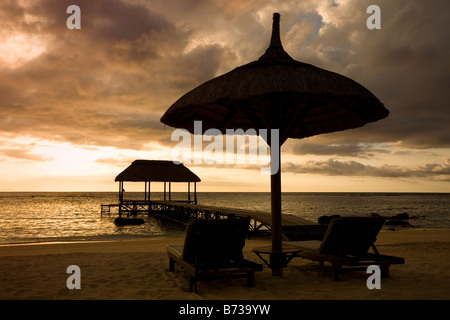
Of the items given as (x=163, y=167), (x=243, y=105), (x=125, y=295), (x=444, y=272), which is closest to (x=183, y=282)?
(x=125, y=295)

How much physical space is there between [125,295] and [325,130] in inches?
197

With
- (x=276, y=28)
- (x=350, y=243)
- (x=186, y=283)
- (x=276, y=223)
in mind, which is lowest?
(x=186, y=283)

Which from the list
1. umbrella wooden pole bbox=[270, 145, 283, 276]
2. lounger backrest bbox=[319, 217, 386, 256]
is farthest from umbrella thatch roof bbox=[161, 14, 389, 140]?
Answer: lounger backrest bbox=[319, 217, 386, 256]

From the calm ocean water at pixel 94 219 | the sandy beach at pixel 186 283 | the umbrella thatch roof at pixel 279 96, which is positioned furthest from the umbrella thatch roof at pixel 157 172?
the umbrella thatch roof at pixel 279 96

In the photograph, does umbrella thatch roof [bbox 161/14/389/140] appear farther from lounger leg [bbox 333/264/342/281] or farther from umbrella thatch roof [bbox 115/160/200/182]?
umbrella thatch roof [bbox 115/160/200/182]

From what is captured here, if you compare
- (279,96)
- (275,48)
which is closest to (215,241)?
(279,96)

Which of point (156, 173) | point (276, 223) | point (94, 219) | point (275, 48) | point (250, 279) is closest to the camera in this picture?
point (250, 279)

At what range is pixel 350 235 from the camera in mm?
5211

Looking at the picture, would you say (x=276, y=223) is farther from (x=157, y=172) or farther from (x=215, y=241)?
(x=157, y=172)

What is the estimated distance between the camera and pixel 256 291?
14.9ft

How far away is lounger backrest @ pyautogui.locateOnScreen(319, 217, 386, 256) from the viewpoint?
5082 mm

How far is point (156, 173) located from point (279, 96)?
28.5 metres

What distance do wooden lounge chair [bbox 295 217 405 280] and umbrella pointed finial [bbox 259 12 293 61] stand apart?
2573 mm
